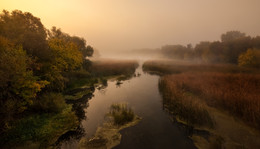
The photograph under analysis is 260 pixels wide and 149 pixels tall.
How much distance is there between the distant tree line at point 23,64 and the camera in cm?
662

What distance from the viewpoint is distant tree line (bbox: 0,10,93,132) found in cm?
662

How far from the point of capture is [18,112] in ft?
23.8

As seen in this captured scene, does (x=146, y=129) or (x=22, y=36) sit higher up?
(x=22, y=36)

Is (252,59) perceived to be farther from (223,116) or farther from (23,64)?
(23,64)

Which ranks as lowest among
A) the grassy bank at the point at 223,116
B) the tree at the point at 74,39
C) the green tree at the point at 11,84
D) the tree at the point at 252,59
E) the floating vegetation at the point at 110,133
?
the floating vegetation at the point at 110,133

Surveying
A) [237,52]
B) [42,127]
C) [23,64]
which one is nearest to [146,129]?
[42,127]

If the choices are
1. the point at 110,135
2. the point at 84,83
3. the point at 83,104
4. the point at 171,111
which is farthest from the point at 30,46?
the point at 171,111

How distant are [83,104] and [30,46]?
25.5ft

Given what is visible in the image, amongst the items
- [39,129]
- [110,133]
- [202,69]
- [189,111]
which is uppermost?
[202,69]

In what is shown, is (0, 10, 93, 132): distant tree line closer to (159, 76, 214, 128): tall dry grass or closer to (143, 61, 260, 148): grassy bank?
(159, 76, 214, 128): tall dry grass

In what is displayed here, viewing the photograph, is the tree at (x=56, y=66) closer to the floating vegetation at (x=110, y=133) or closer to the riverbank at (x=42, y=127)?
the riverbank at (x=42, y=127)

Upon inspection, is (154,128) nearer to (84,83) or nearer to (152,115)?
(152,115)

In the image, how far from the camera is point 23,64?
760cm

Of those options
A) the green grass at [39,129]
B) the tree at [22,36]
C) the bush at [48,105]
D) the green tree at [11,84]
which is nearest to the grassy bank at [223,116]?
the green grass at [39,129]
